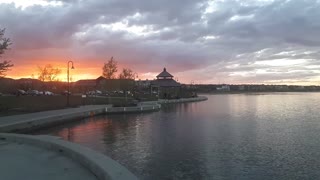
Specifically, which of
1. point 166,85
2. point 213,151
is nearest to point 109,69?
point 166,85

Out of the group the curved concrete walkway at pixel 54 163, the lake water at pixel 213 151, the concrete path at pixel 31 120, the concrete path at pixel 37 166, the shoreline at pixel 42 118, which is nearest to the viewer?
the curved concrete walkway at pixel 54 163

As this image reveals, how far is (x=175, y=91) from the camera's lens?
12381cm

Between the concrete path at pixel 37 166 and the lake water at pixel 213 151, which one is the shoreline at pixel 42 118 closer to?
the lake water at pixel 213 151

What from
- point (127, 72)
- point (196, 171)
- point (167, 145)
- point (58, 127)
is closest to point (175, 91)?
point (127, 72)

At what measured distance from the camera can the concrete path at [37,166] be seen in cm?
1170

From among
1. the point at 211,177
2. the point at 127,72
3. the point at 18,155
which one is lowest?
the point at 211,177

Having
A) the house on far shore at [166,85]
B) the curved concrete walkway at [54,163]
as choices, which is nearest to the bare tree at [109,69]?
the house on far shore at [166,85]

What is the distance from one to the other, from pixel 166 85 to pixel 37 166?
8730 centimetres

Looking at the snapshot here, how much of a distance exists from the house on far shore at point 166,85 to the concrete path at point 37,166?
84584 millimetres

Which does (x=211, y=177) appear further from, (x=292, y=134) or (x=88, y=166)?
(x=292, y=134)

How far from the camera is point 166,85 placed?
329 ft

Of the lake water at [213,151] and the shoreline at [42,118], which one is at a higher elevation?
the shoreline at [42,118]

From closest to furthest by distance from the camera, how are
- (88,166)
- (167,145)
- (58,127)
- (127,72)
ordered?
1. (88,166)
2. (167,145)
3. (58,127)
4. (127,72)

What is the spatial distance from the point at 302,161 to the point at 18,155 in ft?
42.3
